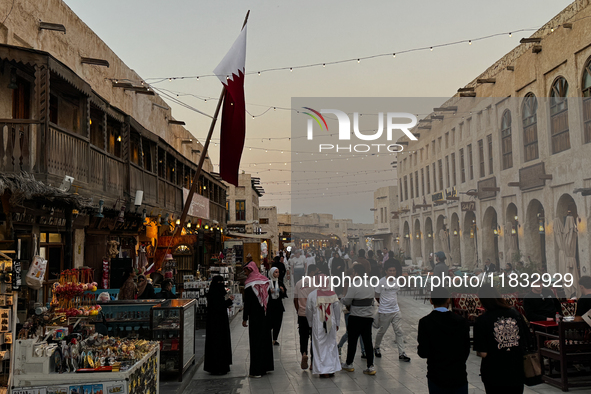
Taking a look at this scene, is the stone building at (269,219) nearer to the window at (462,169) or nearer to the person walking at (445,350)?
the window at (462,169)

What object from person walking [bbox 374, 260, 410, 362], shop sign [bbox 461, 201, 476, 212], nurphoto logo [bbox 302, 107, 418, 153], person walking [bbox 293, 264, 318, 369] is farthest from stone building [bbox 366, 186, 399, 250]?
person walking [bbox 293, 264, 318, 369]

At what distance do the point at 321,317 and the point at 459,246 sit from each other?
13.9 metres

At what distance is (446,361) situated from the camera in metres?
4.69

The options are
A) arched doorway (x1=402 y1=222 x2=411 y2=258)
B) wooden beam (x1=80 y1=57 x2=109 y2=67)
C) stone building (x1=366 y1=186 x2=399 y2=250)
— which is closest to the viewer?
wooden beam (x1=80 y1=57 x2=109 y2=67)

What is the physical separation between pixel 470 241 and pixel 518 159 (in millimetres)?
4185

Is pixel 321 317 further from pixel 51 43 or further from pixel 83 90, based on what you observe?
pixel 51 43

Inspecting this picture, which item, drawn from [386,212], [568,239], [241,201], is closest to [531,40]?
[568,239]

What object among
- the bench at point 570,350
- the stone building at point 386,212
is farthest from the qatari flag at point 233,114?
the bench at point 570,350

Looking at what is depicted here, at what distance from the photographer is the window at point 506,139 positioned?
1619 centimetres

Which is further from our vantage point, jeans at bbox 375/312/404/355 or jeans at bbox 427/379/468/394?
jeans at bbox 375/312/404/355

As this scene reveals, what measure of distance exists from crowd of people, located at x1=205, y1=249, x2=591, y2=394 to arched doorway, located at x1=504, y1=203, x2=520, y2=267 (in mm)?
8388

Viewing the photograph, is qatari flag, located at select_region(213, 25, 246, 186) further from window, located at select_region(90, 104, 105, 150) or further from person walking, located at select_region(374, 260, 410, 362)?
window, located at select_region(90, 104, 105, 150)

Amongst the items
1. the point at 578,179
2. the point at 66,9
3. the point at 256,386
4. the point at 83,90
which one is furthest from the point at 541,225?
the point at 66,9

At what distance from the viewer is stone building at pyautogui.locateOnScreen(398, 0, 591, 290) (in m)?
14.9
